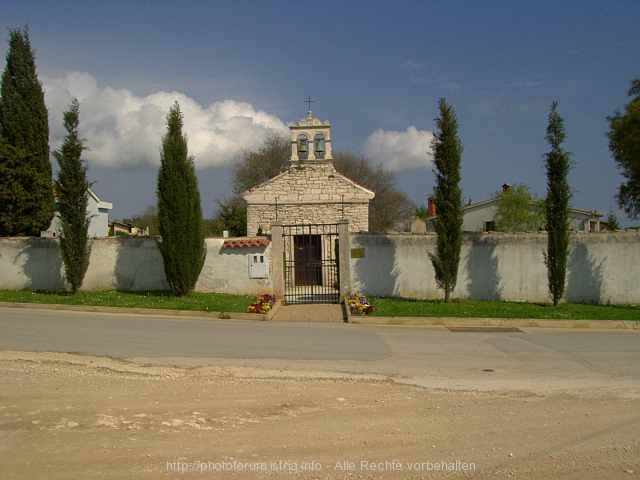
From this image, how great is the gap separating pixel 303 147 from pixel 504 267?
11134mm

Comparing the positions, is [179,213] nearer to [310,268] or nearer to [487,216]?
[310,268]

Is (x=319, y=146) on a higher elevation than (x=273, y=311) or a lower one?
higher

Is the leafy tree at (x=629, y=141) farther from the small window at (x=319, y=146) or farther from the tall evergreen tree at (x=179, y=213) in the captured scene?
the tall evergreen tree at (x=179, y=213)

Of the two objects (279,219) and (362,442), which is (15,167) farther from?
(362,442)

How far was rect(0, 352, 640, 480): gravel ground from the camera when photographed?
491 centimetres

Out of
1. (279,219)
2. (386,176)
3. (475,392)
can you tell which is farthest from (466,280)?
(386,176)

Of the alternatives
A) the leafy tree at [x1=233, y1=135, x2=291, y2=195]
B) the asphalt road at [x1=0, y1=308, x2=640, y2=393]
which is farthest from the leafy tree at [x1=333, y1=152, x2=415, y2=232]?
the asphalt road at [x1=0, y1=308, x2=640, y2=393]

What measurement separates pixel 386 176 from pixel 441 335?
45.2 metres

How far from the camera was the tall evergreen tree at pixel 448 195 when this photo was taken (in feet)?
56.5

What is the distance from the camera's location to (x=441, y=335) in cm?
1267

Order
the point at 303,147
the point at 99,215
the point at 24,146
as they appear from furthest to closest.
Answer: the point at 99,215, the point at 303,147, the point at 24,146

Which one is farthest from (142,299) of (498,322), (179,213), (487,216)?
(487,216)

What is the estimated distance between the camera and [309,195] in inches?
991

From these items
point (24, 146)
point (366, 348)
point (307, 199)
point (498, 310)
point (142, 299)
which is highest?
point (24, 146)
